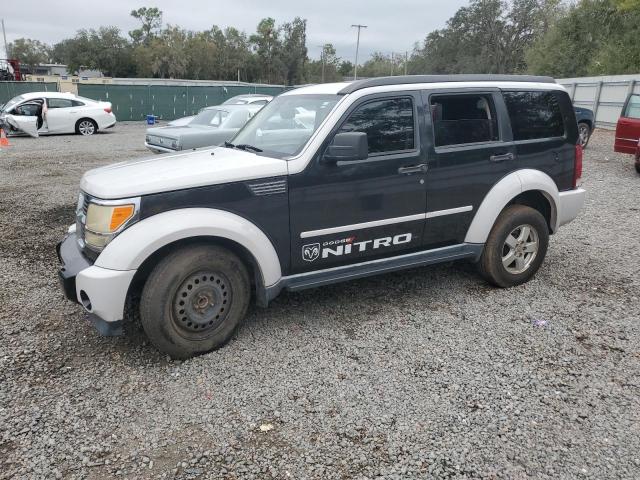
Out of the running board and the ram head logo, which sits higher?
the ram head logo

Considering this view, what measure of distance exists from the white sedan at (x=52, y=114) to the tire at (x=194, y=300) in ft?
58.2

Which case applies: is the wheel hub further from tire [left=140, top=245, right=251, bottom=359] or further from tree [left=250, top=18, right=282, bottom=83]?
tree [left=250, top=18, right=282, bottom=83]

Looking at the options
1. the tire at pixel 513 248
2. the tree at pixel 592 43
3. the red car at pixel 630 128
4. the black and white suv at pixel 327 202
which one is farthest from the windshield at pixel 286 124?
the tree at pixel 592 43

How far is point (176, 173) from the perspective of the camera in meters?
3.54

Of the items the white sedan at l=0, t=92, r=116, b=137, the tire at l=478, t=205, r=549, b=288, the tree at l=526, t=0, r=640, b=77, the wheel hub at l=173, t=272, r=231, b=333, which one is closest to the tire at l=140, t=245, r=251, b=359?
the wheel hub at l=173, t=272, r=231, b=333

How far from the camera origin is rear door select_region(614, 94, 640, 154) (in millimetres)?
11711

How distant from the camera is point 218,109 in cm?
1221

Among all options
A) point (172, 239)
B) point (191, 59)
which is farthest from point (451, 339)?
point (191, 59)

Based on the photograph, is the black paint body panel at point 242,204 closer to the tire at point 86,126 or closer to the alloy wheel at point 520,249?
the alloy wheel at point 520,249

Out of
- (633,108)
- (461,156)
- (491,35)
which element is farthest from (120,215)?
(491,35)

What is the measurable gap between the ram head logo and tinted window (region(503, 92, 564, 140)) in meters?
2.21

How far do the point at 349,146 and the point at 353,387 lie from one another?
65.6 inches

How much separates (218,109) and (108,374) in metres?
9.66

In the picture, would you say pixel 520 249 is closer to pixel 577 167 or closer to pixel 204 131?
pixel 577 167
